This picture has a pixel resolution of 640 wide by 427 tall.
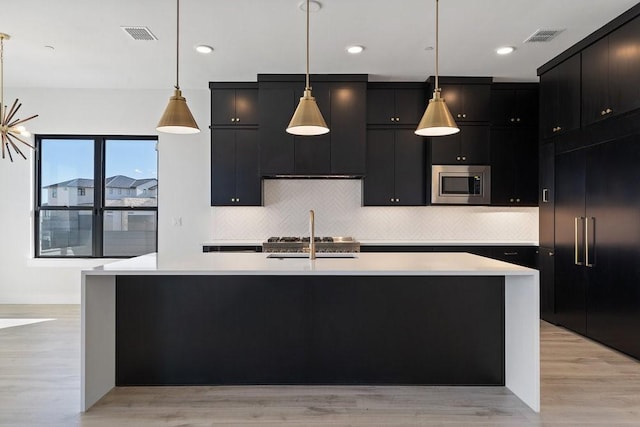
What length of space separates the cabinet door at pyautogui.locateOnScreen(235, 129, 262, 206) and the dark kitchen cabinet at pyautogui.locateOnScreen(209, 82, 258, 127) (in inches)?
5.7

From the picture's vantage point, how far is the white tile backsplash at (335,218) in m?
5.35

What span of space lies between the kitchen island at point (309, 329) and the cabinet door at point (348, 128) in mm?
2323

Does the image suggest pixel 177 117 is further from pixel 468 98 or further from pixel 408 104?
pixel 468 98

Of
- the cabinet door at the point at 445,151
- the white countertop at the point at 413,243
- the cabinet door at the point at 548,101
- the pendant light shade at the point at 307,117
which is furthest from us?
the cabinet door at the point at 445,151

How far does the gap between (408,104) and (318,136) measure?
1.19 m

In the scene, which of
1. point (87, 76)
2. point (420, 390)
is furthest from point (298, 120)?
point (87, 76)

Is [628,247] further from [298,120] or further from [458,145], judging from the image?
[298,120]

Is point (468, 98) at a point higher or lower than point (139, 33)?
lower

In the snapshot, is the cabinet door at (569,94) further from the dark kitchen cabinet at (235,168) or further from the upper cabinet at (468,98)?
the dark kitchen cabinet at (235,168)

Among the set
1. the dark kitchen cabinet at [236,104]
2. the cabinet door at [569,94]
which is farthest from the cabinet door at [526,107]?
the dark kitchen cabinet at [236,104]

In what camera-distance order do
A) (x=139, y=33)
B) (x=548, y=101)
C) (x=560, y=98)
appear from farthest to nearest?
(x=548, y=101) < (x=560, y=98) < (x=139, y=33)

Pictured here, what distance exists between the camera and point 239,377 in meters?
2.80

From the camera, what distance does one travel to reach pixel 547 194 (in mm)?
4586

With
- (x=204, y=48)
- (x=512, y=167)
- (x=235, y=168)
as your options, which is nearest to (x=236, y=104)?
(x=235, y=168)
